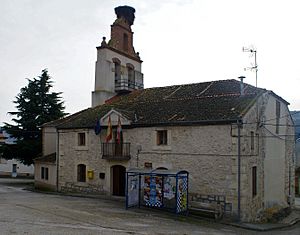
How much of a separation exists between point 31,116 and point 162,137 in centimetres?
1786

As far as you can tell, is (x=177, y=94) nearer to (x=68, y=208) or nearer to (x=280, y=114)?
(x=280, y=114)

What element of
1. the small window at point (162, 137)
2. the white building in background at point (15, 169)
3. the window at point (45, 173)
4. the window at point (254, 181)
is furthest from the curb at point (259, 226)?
the white building in background at point (15, 169)

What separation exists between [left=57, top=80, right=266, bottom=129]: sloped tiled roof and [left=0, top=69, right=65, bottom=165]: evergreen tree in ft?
25.7

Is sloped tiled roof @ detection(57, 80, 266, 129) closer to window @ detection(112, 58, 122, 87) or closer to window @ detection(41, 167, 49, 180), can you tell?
window @ detection(112, 58, 122, 87)

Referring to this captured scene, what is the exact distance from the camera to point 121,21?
3312 centimetres

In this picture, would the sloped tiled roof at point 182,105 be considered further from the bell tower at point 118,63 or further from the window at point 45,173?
the window at point 45,173

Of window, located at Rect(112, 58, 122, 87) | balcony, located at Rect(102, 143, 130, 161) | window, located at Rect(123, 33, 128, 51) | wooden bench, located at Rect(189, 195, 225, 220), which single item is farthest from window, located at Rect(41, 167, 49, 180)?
wooden bench, located at Rect(189, 195, 225, 220)

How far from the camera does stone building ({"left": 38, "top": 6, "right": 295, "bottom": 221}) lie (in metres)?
19.4

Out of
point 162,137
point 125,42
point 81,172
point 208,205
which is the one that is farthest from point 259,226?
point 125,42

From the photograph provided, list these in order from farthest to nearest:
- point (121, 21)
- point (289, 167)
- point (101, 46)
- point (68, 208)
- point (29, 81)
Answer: point (29, 81), point (121, 21), point (101, 46), point (289, 167), point (68, 208)

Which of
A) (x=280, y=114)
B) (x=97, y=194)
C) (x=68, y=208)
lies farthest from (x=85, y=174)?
(x=280, y=114)

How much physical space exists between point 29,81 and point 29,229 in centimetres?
2544

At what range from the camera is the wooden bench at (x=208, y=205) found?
63.3 feet

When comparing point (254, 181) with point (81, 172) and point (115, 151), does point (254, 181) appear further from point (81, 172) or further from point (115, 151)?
point (81, 172)
